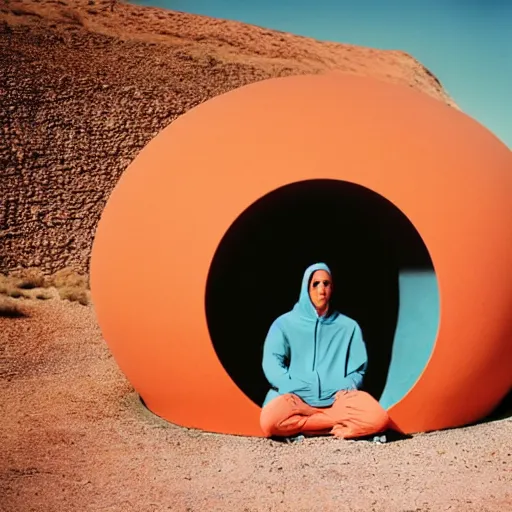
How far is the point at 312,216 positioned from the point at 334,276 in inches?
23.4

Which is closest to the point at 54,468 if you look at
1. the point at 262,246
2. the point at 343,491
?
the point at 343,491

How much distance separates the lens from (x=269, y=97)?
4902 mm

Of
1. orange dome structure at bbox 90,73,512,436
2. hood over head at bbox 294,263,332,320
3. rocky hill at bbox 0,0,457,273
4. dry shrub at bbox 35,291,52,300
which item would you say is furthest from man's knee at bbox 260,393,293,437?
rocky hill at bbox 0,0,457,273

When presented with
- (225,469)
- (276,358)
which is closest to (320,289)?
(276,358)

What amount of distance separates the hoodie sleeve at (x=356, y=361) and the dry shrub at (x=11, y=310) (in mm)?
7605

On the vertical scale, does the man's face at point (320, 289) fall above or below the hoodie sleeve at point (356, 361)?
above

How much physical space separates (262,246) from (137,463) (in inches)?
78.2

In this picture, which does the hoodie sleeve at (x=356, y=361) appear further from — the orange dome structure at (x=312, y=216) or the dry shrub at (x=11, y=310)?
the dry shrub at (x=11, y=310)

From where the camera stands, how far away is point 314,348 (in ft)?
15.9

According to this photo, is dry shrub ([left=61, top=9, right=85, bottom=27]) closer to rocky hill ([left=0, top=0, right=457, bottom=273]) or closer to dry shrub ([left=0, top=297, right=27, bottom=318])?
rocky hill ([left=0, top=0, right=457, bottom=273])

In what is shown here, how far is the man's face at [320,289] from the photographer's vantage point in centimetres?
477

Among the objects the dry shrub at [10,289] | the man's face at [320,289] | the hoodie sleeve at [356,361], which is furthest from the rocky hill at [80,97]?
the hoodie sleeve at [356,361]

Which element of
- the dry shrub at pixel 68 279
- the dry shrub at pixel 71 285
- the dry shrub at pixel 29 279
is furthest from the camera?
the dry shrub at pixel 68 279

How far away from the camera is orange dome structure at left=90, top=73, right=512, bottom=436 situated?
4418 mm
